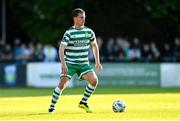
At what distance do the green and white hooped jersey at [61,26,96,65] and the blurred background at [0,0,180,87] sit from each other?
649 inches

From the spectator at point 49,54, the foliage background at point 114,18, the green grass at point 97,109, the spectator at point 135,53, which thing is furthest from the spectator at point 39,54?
the green grass at point 97,109

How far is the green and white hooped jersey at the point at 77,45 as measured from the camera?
18.5 meters

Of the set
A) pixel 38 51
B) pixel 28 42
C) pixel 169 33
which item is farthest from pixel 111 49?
pixel 28 42

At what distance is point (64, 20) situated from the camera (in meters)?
44.8

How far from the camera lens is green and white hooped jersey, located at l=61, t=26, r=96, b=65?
60.8ft

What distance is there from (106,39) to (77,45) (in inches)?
1020

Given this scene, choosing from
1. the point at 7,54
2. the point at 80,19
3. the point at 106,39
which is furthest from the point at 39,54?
the point at 80,19

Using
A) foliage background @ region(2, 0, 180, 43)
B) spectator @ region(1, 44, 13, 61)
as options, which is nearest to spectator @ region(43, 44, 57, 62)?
spectator @ region(1, 44, 13, 61)

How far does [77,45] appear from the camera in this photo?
18.6 m

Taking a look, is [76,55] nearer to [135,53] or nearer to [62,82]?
[62,82]

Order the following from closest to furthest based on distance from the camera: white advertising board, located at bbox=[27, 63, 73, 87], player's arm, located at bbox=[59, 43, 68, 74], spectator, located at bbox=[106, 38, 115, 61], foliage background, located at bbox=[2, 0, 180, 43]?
player's arm, located at bbox=[59, 43, 68, 74], white advertising board, located at bbox=[27, 63, 73, 87], spectator, located at bbox=[106, 38, 115, 61], foliage background, located at bbox=[2, 0, 180, 43]

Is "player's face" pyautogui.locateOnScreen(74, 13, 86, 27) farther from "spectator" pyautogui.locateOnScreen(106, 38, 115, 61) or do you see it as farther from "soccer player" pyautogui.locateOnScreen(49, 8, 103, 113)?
"spectator" pyautogui.locateOnScreen(106, 38, 115, 61)

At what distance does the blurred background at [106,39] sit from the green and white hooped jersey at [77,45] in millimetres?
16493

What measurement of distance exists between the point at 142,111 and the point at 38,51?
62.3ft
